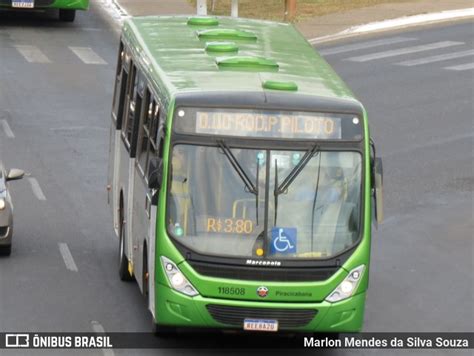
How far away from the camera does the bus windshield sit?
15469mm

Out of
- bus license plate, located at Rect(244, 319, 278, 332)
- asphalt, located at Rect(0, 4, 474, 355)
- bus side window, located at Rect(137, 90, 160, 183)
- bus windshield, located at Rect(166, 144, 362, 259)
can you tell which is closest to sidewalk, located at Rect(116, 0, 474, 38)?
asphalt, located at Rect(0, 4, 474, 355)

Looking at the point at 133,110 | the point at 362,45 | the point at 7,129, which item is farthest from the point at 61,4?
the point at 133,110

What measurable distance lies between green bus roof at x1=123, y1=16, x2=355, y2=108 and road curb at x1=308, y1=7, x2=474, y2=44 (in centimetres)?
1953

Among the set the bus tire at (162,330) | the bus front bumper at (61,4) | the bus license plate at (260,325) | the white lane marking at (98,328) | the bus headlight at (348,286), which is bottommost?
the bus front bumper at (61,4)

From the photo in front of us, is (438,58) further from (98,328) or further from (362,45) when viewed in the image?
(98,328)

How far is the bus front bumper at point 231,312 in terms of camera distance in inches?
606

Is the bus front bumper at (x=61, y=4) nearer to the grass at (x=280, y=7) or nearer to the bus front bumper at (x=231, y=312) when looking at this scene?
the grass at (x=280, y=7)

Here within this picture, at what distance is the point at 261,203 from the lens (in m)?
15.5

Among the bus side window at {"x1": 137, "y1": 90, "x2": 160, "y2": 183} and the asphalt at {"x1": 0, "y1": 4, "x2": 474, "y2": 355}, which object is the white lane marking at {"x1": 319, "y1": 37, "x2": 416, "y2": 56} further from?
the bus side window at {"x1": 137, "y1": 90, "x2": 160, "y2": 183}

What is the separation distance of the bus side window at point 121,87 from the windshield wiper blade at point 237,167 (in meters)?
4.82

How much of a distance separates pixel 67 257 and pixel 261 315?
5.68 metres

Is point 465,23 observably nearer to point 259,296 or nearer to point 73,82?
point 73,82

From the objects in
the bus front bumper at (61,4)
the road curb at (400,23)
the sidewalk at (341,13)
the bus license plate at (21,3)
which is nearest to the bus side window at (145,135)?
the road curb at (400,23)

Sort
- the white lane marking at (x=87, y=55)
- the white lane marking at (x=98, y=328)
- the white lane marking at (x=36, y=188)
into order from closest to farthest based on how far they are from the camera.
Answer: the white lane marking at (x=98, y=328), the white lane marking at (x=36, y=188), the white lane marking at (x=87, y=55)
